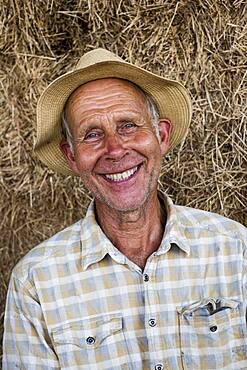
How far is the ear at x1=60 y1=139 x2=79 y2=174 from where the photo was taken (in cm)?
193

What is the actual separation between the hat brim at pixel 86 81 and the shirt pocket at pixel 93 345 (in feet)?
1.49

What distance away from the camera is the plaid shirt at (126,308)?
183 centimetres

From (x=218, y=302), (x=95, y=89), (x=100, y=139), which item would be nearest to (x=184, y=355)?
(x=218, y=302)

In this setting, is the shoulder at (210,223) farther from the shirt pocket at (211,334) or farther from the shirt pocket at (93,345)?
the shirt pocket at (93,345)

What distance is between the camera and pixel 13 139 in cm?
253

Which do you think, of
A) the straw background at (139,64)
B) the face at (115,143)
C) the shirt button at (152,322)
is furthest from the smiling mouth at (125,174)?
the straw background at (139,64)

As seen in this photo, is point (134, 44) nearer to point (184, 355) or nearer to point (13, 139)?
point (13, 139)

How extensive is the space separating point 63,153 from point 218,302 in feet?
1.81

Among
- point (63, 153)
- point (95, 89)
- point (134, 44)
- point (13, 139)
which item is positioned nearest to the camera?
point (95, 89)

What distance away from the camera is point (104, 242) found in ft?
6.15

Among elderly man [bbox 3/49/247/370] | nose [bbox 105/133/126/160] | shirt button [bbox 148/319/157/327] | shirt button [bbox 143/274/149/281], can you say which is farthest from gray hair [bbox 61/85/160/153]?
shirt button [bbox 148/319/157/327]

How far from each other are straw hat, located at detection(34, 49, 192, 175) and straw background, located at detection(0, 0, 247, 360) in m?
0.37

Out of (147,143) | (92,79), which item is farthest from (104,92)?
(147,143)

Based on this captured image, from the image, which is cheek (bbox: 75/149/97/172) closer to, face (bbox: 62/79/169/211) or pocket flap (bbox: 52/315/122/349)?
face (bbox: 62/79/169/211)
